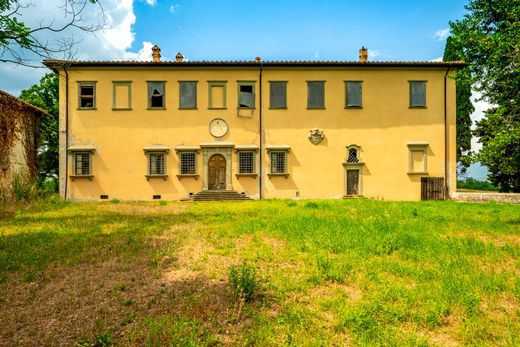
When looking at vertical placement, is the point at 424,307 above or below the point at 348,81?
below

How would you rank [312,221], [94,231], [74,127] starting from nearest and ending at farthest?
[94,231]
[312,221]
[74,127]

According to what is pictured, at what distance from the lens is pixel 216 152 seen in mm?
19156

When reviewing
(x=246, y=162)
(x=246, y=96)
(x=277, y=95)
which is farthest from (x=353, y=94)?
(x=246, y=162)

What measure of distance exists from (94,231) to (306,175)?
43.1 ft

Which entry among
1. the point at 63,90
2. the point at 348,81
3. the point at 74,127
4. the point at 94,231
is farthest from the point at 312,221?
the point at 63,90

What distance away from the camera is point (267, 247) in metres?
6.84

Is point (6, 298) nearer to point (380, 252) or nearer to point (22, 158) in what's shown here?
point (380, 252)

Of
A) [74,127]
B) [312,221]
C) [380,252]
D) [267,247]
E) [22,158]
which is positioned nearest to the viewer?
[380,252]

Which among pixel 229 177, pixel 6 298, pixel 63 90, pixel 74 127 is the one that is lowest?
pixel 6 298

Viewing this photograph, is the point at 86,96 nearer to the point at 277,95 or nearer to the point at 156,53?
the point at 156,53

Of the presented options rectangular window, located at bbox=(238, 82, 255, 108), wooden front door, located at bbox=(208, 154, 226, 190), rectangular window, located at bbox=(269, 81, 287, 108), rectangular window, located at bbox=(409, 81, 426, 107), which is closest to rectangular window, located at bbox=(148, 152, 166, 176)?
wooden front door, located at bbox=(208, 154, 226, 190)

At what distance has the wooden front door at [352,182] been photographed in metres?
19.3

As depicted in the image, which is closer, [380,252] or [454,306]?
[454,306]

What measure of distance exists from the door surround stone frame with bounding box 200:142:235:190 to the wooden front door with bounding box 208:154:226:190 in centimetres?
23
